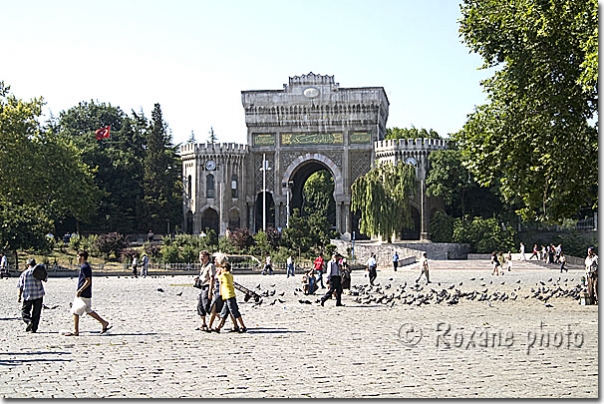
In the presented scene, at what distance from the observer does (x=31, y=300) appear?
1344 cm

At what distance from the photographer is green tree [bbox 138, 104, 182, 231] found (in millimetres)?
61750

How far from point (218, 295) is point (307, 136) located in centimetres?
5118

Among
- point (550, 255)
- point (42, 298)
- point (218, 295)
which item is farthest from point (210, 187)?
→ point (218, 295)

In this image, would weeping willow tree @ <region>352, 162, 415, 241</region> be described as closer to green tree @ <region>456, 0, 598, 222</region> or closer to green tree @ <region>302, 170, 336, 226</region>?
green tree @ <region>302, 170, 336, 226</region>

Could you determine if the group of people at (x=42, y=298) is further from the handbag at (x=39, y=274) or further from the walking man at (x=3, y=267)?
the walking man at (x=3, y=267)

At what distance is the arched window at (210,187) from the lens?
63375 millimetres

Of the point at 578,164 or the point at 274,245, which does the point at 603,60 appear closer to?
the point at 578,164

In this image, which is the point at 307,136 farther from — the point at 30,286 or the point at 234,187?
the point at 30,286

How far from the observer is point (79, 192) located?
50.4m

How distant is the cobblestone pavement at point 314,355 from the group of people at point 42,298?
10.8 inches

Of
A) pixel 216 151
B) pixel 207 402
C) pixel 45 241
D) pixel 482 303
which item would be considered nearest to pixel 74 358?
pixel 207 402

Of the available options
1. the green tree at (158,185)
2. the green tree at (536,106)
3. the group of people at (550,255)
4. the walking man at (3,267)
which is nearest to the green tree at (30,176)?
the walking man at (3,267)

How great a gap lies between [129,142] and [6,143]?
29.4m

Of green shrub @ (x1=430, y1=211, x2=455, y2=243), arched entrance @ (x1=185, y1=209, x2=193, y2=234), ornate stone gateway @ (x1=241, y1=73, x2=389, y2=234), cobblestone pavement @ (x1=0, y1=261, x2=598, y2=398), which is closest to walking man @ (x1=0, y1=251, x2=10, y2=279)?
cobblestone pavement @ (x1=0, y1=261, x2=598, y2=398)
